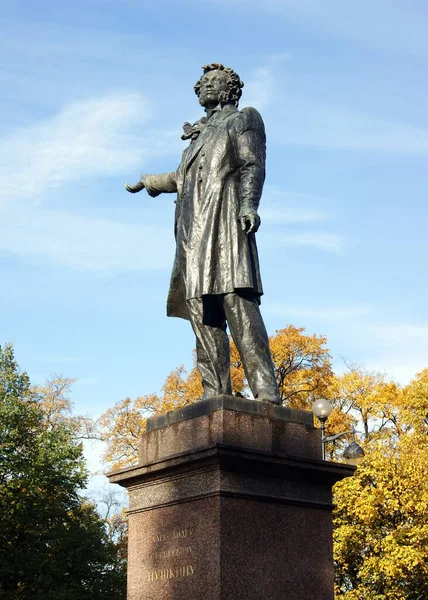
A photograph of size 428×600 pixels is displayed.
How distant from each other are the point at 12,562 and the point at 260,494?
25.0m

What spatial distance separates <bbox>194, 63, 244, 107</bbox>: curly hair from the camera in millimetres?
10898

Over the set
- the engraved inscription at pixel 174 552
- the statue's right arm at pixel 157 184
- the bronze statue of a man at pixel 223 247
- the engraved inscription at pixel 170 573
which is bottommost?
the engraved inscription at pixel 170 573

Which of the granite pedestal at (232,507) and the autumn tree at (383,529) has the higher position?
the autumn tree at (383,529)

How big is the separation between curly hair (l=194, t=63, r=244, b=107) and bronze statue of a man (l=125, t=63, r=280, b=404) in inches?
0.7

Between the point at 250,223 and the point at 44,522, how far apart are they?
2545 cm

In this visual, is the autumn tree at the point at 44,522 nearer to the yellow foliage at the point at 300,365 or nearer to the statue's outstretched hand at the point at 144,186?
the yellow foliage at the point at 300,365

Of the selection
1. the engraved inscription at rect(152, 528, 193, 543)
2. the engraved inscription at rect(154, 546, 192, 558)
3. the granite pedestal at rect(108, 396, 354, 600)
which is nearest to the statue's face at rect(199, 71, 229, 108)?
the granite pedestal at rect(108, 396, 354, 600)

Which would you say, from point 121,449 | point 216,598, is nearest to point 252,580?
point 216,598

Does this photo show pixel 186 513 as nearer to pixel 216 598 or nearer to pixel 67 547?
pixel 216 598

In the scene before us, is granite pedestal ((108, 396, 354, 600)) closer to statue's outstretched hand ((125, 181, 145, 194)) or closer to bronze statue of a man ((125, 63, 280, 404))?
bronze statue of a man ((125, 63, 280, 404))

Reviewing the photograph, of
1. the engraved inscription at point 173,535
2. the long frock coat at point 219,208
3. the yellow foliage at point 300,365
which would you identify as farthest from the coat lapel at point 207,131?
the yellow foliage at point 300,365

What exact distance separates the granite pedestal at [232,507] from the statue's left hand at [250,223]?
70.7 inches

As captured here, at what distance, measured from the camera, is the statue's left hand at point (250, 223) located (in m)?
10.0

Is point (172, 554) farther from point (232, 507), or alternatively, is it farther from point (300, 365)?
point (300, 365)
